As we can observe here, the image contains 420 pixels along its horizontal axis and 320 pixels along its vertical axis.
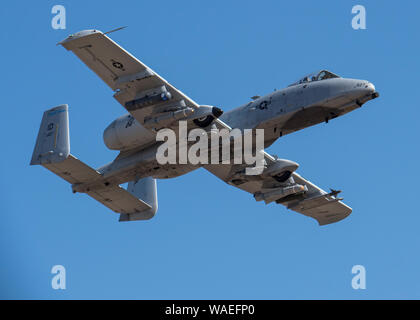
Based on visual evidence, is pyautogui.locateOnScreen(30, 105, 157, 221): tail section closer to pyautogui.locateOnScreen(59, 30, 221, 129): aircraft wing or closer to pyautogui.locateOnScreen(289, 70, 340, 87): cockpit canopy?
pyautogui.locateOnScreen(59, 30, 221, 129): aircraft wing

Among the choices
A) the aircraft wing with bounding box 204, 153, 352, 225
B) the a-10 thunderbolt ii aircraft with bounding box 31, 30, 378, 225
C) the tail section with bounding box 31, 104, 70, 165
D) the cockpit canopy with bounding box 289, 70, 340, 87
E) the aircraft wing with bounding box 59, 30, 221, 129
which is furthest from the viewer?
the aircraft wing with bounding box 204, 153, 352, 225

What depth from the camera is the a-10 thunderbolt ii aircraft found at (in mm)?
37281

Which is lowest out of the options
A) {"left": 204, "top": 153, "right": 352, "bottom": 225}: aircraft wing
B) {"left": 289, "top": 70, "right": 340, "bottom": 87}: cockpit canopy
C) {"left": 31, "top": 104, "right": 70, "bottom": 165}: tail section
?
{"left": 204, "top": 153, "right": 352, "bottom": 225}: aircraft wing

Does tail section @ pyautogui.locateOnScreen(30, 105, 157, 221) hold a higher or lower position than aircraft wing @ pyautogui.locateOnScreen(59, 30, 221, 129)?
lower

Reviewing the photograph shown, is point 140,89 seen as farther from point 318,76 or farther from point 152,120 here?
point 318,76

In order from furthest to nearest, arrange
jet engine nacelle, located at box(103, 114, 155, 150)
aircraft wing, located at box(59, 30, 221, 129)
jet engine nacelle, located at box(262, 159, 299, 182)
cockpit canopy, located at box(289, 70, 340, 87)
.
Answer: jet engine nacelle, located at box(262, 159, 299, 182)
jet engine nacelle, located at box(103, 114, 155, 150)
cockpit canopy, located at box(289, 70, 340, 87)
aircraft wing, located at box(59, 30, 221, 129)

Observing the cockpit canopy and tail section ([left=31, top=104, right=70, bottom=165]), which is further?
tail section ([left=31, top=104, right=70, bottom=165])

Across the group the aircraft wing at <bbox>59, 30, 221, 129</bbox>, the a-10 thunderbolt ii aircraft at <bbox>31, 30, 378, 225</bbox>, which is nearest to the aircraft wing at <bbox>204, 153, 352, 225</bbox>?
the a-10 thunderbolt ii aircraft at <bbox>31, 30, 378, 225</bbox>

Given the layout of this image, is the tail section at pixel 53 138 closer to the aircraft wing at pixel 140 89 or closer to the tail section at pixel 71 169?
the tail section at pixel 71 169

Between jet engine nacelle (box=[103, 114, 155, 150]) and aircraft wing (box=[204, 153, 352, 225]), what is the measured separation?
515 cm

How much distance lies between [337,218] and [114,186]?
13948mm
